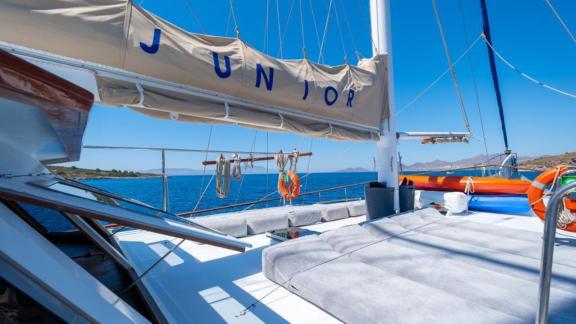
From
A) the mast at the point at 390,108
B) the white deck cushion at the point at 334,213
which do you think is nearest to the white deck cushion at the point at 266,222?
the white deck cushion at the point at 334,213

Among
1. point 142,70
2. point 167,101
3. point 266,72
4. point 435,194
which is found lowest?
point 435,194

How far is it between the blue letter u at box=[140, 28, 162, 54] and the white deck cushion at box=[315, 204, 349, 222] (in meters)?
3.11

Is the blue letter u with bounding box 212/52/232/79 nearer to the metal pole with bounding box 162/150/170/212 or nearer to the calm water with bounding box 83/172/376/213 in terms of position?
the metal pole with bounding box 162/150/170/212

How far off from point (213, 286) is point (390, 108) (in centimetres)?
318

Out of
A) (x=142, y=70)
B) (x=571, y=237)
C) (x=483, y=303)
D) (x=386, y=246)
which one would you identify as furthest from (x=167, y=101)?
(x=571, y=237)

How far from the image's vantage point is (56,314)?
64 centimetres

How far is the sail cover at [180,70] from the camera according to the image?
5.16 feet

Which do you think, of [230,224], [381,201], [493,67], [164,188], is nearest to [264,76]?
[164,188]

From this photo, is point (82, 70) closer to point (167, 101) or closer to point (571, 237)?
point (167, 101)

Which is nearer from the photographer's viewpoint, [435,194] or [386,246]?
[386,246]

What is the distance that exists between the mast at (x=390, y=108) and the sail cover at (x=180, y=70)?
3.03ft

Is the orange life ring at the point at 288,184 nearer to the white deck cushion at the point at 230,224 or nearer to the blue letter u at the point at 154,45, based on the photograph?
the white deck cushion at the point at 230,224

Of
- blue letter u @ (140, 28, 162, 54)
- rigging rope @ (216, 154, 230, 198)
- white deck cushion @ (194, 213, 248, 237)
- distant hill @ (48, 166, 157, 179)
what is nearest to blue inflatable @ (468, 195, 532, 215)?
white deck cushion @ (194, 213, 248, 237)

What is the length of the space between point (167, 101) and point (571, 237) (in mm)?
4125
